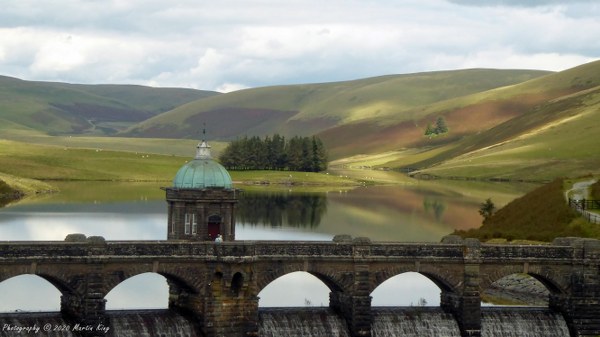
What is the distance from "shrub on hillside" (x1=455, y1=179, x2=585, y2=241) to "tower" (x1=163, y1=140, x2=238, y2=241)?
32.5 metres

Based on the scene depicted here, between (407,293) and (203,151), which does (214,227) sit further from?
(407,293)

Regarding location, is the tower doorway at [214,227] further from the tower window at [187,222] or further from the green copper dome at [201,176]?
the green copper dome at [201,176]

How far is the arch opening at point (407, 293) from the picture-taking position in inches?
3248

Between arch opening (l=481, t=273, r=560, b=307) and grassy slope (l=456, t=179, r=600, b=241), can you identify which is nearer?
arch opening (l=481, t=273, r=560, b=307)

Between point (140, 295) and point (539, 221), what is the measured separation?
130ft

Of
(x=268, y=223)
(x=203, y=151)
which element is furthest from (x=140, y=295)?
(x=268, y=223)

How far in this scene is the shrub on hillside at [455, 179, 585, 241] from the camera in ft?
300

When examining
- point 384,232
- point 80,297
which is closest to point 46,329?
point 80,297

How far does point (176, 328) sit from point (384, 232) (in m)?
66.1

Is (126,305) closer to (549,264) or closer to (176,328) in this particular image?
(176,328)

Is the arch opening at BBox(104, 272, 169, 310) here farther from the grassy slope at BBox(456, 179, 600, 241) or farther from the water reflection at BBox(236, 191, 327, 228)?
the water reflection at BBox(236, 191, 327, 228)

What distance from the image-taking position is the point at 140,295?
264 feet

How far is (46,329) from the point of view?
191 feet

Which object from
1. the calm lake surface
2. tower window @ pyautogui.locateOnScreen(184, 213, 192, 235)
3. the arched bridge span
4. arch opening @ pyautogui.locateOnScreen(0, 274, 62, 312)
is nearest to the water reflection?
the calm lake surface
